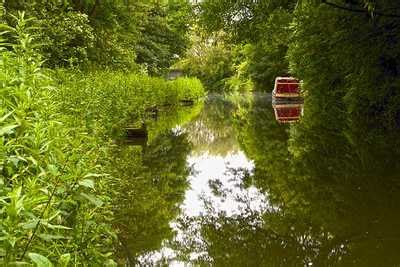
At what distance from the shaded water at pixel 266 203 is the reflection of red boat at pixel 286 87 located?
2360 centimetres

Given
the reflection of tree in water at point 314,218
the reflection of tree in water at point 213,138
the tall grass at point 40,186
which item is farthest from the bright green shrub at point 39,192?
the reflection of tree in water at point 213,138

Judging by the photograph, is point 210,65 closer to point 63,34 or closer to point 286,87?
point 286,87

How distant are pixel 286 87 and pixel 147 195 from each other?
102 ft

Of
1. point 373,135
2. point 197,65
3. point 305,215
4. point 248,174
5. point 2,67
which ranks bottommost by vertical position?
point 197,65

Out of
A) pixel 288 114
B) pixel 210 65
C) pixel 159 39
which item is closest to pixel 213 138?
pixel 288 114

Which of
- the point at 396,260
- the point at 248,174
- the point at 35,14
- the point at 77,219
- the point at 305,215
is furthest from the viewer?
the point at 35,14

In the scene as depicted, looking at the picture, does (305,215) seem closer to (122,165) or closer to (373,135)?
(122,165)

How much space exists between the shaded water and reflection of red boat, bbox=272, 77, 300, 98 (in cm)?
2360

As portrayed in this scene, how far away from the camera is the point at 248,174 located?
31.9ft

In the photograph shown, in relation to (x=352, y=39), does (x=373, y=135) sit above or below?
below

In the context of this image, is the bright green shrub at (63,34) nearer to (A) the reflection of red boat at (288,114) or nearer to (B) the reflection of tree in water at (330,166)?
(B) the reflection of tree in water at (330,166)

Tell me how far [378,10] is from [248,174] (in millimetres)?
5821

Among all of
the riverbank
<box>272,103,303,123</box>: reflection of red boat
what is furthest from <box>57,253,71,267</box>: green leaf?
<box>272,103,303,123</box>: reflection of red boat

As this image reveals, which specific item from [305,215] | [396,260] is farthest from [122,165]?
[396,260]
